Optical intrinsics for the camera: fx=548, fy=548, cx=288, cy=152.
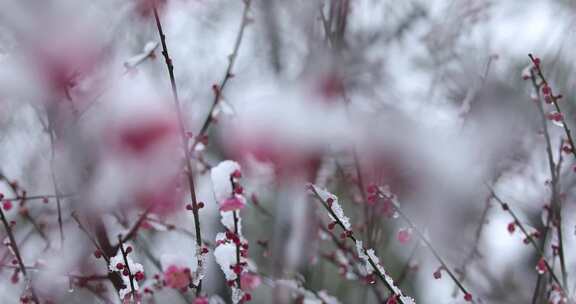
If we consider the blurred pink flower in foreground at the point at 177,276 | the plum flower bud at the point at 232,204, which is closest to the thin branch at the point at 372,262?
the plum flower bud at the point at 232,204

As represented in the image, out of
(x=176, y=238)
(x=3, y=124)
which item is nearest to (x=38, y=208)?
(x=3, y=124)

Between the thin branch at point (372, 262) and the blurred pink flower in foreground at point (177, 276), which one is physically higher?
the blurred pink flower in foreground at point (177, 276)

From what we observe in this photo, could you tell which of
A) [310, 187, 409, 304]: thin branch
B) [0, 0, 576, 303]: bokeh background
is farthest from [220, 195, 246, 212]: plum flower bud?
[0, 0, 576, 303]: bokeh background

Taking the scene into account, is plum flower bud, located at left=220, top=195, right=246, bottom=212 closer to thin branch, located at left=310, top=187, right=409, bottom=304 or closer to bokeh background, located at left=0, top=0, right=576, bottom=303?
thin branch, located at left=310, top=187, right=409, bottom=304

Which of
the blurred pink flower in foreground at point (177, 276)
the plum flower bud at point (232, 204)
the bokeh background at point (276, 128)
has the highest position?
the bokeh background at point (276, 128)

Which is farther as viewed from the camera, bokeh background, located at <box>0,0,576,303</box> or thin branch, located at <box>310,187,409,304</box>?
bokeh background, located at <box>0,0,576,303</box>

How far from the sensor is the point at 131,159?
8.72ft

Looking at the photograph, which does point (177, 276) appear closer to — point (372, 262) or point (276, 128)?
point (372, 262)

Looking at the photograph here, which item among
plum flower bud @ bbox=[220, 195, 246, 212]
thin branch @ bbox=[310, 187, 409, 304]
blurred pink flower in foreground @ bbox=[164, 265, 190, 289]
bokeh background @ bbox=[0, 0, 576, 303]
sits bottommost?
thin branch @ bbox=[310, 187, 409, 304]

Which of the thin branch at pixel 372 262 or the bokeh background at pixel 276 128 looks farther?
the bokeh background at pixel 276 128

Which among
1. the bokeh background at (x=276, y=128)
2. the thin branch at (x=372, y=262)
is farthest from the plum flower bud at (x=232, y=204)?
the bokeh background at (x=276, y=128)

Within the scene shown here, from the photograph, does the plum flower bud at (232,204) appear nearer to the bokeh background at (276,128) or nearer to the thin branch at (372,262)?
the thin branch at (372,262)

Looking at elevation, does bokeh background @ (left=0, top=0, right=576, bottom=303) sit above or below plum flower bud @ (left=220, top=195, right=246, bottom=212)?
above

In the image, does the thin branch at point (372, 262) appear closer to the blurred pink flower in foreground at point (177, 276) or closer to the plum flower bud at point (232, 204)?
the plum flower bud at point (232, 204)
